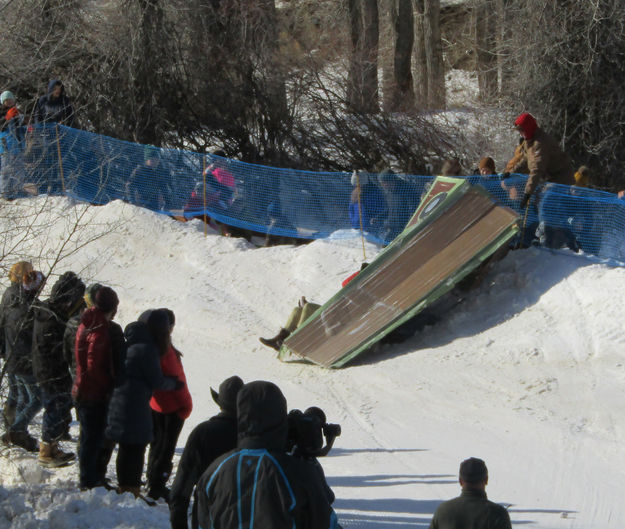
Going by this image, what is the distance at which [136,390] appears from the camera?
20.4 feet

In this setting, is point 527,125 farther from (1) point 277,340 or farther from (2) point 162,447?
(2) point 162,447

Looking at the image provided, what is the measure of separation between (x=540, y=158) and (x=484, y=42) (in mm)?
12613

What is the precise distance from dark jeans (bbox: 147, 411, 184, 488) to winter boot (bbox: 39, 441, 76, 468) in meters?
0.94

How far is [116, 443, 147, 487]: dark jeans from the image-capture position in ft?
20.7

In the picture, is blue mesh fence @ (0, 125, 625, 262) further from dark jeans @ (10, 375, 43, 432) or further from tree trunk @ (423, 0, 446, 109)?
tree trunk @ (423, 0, 446, 109)

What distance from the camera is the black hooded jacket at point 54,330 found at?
277 inches

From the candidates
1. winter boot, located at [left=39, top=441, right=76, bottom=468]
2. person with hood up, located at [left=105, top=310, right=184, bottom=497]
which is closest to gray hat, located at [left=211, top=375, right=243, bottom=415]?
person with hood up, located at [left=105, top=310, right=184, bottom=497]

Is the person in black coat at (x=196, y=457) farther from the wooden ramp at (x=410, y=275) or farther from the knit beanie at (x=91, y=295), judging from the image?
the wooden ramp at (x=410, y=275)

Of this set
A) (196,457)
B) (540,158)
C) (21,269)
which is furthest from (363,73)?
(196,457)

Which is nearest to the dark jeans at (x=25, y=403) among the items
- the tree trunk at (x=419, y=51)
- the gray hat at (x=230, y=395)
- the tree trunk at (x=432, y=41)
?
the gray hat at (x=230, y=395)

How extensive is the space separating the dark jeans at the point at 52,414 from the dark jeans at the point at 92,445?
2.40 ft

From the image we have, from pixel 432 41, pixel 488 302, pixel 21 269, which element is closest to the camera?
pixel 21 269

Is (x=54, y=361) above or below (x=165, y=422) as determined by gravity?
above

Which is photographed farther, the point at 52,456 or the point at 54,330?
the point at 52,456
